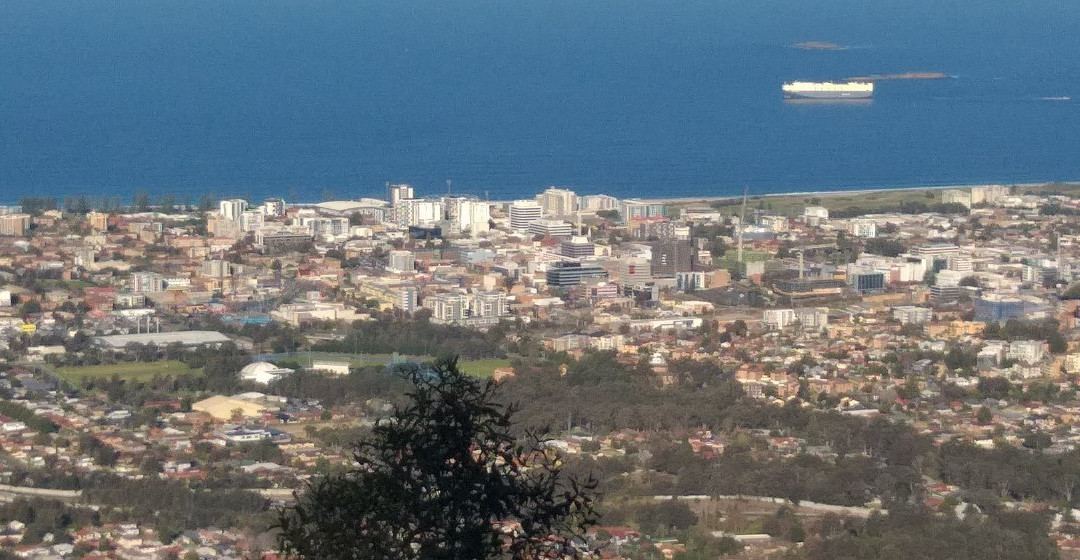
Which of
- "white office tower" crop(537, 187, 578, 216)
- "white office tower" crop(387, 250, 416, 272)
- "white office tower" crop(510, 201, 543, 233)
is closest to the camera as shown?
"white office tower" crop(387, 250, 416, 272)

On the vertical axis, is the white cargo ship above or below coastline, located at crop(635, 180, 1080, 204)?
above

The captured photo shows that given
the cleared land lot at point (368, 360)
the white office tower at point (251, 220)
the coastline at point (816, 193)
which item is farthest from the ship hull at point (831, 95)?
the cleared land lot at point (368, 360)

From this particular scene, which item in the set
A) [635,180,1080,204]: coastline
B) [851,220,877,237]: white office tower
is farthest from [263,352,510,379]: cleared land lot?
[635,180,1080,204]: coastline

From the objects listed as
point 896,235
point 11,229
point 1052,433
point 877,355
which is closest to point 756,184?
point 896,235

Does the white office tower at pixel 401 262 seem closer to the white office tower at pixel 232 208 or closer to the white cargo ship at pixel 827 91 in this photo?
the white office tower at pixel 232 208

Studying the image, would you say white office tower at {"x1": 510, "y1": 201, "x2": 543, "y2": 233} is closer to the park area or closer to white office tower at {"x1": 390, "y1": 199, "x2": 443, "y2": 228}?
white office tower at {"x1": 390, "y1": 199, "x2": 443, "y2": 228}

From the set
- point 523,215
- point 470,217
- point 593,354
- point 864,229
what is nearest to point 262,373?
point 593,354

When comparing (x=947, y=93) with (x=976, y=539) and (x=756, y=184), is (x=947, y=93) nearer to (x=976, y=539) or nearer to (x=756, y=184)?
(x=756, y=184)
